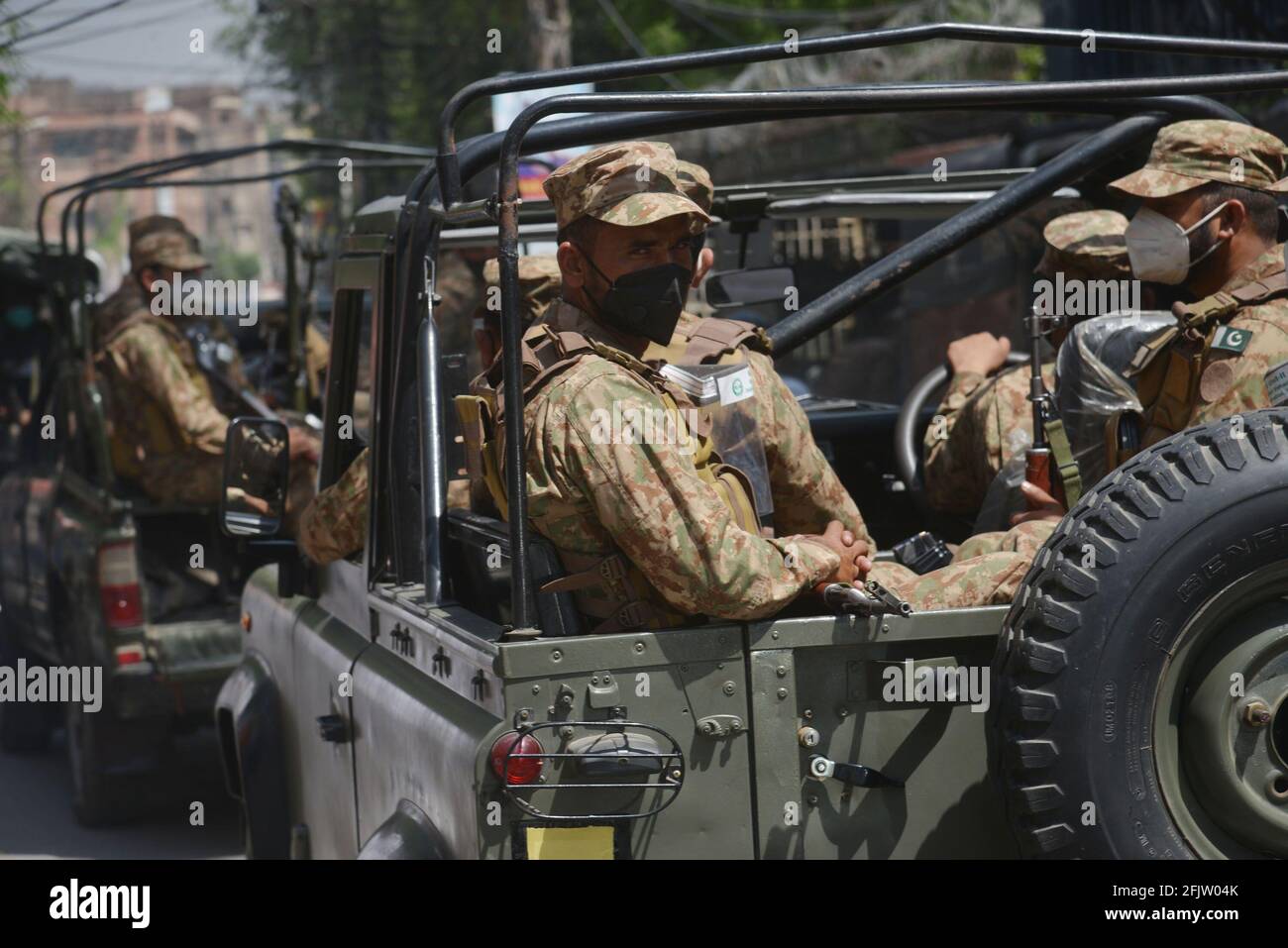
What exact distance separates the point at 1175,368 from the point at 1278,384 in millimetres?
492

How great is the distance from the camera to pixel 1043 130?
12602 mm

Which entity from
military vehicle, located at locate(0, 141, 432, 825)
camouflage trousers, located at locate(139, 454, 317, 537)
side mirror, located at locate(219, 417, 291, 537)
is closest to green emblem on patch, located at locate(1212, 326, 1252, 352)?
side mirror, located at locate(219, 417, 291, 537)

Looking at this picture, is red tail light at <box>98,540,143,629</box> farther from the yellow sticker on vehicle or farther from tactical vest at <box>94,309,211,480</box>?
the yellow sticker on vehicle

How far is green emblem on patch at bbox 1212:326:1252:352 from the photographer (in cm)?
349

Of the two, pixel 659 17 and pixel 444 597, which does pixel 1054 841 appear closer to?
pixel 444 597

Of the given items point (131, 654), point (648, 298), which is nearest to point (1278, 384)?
point (648, 298)

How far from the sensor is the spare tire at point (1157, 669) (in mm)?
2711

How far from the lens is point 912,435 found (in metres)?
5.05

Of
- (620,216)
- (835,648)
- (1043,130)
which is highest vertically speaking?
(1043,130)

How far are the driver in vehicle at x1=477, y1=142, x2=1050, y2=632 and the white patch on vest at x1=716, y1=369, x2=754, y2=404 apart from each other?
7 cm

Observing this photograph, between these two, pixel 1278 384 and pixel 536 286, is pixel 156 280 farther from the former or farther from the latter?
pixel 1278 384

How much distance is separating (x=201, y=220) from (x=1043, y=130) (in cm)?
9194
